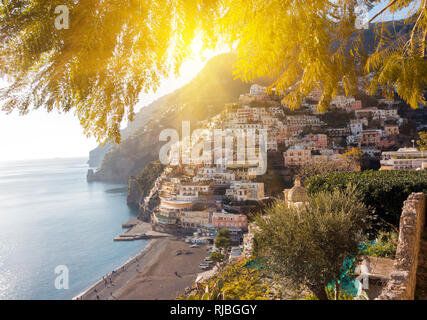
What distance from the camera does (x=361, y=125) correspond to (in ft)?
156

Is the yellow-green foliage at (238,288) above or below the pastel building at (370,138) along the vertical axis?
below

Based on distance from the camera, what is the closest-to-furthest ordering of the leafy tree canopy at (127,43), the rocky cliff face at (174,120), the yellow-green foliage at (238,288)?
the leafy tree canopy at (127,43) < the yellow-green foliage at (238,288) < the rocky cliff face at (174,120)

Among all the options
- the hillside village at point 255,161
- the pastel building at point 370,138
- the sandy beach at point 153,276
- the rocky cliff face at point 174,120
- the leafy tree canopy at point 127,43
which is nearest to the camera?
the leafy tree canopy at point 127,43

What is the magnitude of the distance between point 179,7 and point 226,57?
381 feet

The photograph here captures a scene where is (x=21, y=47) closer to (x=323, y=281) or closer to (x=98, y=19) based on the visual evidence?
(x=98, y=19)

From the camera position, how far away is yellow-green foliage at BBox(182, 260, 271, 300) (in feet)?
12.8

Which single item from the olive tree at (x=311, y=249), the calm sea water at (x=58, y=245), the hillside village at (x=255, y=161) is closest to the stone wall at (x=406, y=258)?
the olive tree at (x=311, y=249)

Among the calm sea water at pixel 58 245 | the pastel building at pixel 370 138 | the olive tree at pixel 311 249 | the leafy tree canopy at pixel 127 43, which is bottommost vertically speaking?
the calm sea water at pixel 58 245

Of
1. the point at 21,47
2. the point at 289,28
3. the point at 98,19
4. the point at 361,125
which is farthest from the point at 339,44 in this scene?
the point at 361,125

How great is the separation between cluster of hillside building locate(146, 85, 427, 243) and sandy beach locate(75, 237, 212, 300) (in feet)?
17.1

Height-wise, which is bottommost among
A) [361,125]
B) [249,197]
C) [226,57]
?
[249,197]

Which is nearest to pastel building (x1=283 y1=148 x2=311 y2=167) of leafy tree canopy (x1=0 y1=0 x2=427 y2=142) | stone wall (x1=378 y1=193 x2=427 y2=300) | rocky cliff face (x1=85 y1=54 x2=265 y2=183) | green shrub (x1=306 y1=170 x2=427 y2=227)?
green shrub (x1=306 y1=170 x2=427 y2=227)

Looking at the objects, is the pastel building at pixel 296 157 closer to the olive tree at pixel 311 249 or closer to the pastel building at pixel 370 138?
the pastel building at pixel 370 138

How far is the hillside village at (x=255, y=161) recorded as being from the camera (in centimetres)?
3384
